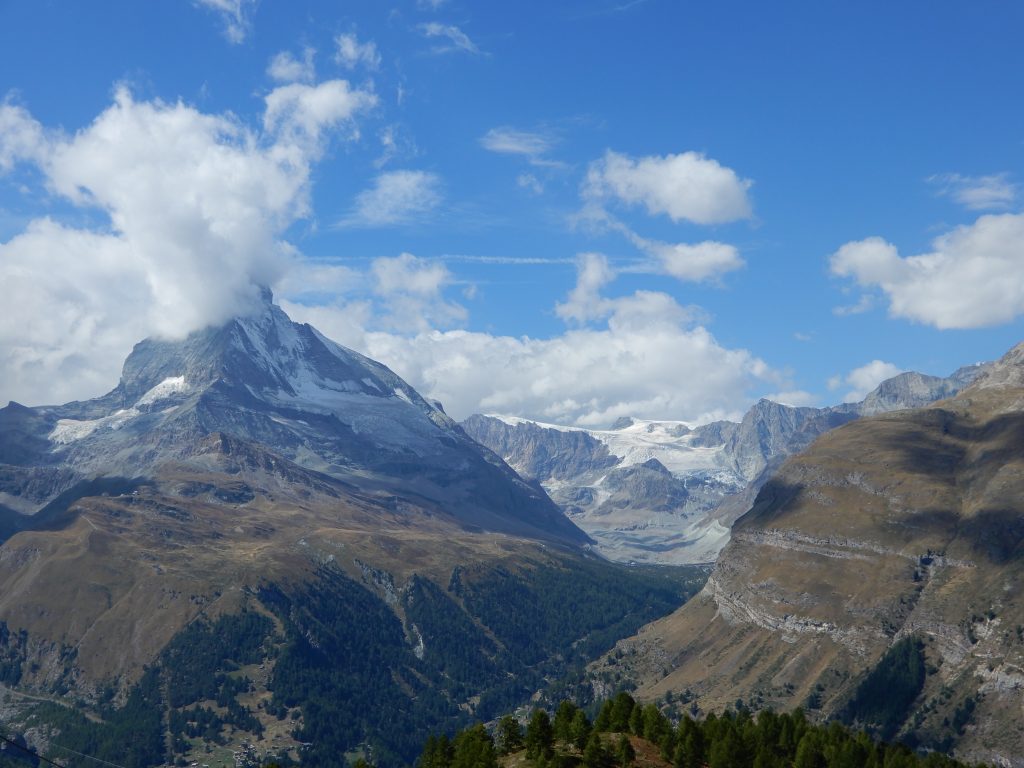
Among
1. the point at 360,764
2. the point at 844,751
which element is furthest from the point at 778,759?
the point at 360,764

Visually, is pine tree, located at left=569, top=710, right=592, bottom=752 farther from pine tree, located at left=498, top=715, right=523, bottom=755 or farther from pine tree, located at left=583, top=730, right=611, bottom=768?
pine tree, located at left=498, top=715, right=523, bottom=755

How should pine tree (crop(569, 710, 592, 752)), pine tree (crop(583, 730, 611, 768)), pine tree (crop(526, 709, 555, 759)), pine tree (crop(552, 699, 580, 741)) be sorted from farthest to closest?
pine tree (crop(552, 699, 580, 741)) → pine tree (crop(569, 710, 592, 752)) → pine tree (crop(526, 709, 555, 759)) → pine tree (crop(583, 730, 611, 768))

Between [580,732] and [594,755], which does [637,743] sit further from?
[594,755]

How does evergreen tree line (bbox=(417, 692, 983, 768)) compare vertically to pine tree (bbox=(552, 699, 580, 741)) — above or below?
below

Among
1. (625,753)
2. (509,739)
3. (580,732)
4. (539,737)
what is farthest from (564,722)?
(625,753)

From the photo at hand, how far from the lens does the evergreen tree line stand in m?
160

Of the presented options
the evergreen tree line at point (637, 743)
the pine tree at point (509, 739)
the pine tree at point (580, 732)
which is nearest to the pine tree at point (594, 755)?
the evergreen tree line at point (637, 743)

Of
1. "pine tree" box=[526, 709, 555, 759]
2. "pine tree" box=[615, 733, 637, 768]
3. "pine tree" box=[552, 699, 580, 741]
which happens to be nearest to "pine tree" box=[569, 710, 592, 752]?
"pine tree" box=[552, 699, 580, 741]

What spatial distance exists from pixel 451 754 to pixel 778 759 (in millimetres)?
56205

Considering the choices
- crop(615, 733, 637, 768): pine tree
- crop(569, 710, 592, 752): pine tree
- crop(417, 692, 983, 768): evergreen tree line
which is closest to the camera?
crop(615, 733, 637, 768): pine tree

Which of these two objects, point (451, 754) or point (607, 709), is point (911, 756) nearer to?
point (607, 709)

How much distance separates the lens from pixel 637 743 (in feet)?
568

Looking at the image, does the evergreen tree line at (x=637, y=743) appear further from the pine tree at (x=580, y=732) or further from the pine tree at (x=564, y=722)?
the pine tree at (x=564, y=722)

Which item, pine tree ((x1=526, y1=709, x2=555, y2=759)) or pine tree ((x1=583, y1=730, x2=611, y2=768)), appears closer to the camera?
pine tree ((x1=583, y1=730, x2=611, y2=768))
